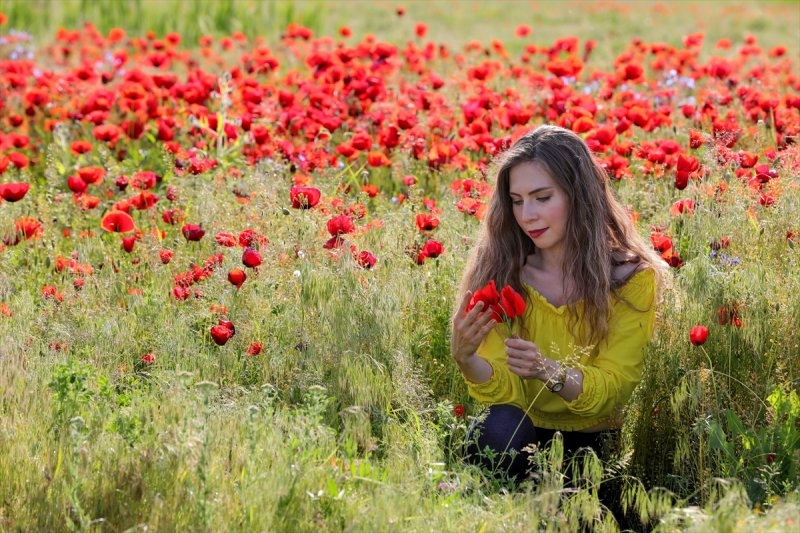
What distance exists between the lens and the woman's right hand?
3143 mm

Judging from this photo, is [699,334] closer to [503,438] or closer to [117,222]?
[503,438]

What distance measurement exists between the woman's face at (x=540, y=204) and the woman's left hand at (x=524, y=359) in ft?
1.34

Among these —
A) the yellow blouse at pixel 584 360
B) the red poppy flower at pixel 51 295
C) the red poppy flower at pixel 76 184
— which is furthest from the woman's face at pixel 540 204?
the red poppy flower at pixel 76 184

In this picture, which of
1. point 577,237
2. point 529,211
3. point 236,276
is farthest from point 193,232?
point 577,237

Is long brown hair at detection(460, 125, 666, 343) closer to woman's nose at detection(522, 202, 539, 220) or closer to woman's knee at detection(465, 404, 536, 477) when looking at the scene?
woman's nose at detection(522, 202, 539, 220)

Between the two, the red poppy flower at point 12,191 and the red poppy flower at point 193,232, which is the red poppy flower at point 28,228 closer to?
the red poppy flower at point 12,191

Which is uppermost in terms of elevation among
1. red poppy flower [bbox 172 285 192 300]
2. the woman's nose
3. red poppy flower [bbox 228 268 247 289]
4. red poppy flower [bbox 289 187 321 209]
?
the woman's nose

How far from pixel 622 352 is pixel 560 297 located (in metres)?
0.25

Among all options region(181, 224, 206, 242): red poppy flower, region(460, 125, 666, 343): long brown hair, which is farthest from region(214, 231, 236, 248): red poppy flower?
region(460, 125, 666, 343): long brown hair

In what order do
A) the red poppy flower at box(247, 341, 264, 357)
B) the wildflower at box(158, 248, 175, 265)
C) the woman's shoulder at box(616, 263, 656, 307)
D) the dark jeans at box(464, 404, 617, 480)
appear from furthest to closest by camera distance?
the wildflower at box(158, 248, 175, 265) < the red poppy flower at box(247, 341, 264, 357) < the woman's shoulder at box(616, 263, 656, 307) < the dark jeans at box(464, 404, 617, 480)

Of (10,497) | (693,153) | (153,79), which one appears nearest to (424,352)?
(10,497)

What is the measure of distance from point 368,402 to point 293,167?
1929mm

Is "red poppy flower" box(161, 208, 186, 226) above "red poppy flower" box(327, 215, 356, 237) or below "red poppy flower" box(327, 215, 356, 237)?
below

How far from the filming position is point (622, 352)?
3.34 m
